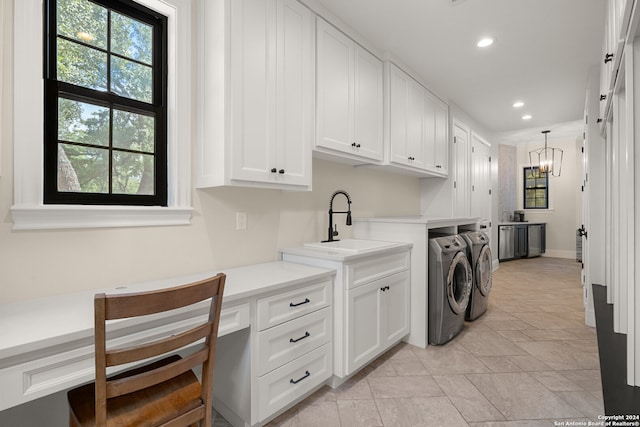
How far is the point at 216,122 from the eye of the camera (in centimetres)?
178

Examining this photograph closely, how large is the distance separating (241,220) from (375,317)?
1203mm

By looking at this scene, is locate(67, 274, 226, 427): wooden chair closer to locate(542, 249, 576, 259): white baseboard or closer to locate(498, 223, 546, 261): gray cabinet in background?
locate(498, 223, 546, 261): gray cabinet in background

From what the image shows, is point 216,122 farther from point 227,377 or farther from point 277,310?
point 227,377

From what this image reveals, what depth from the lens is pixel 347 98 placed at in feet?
8.27

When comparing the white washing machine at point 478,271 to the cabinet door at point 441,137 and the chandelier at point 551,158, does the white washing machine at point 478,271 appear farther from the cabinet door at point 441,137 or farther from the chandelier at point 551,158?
the chandelier at point 551,158

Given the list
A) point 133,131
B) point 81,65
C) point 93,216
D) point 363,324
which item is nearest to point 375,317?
point 363,324

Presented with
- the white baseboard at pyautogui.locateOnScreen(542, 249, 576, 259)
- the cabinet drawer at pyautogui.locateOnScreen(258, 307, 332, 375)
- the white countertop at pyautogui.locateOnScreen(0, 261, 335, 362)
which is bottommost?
the white baseboard at pyautogui.locateOnScreen(542, 249, 576, 259)

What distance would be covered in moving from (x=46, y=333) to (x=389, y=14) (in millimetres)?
2769

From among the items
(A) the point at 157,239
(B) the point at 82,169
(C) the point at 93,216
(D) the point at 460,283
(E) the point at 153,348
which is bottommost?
(D) the point at 460,283

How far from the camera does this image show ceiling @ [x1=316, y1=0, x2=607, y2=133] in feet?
7.61

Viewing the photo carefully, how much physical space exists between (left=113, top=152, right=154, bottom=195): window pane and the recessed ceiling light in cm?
288

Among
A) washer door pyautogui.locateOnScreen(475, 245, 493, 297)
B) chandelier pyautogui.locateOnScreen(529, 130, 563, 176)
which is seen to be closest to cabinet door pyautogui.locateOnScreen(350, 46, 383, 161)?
washer door pyautogui.locateOnScreen(475, 245, 493, 297)

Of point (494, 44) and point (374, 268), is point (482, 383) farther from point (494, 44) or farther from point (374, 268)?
point (494, 44)

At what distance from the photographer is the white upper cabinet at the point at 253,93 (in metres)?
1.75
